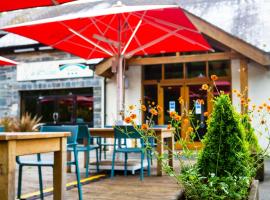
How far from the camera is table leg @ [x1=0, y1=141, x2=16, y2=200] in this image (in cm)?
239

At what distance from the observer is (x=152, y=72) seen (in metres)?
12.5

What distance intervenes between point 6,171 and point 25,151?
24 cm

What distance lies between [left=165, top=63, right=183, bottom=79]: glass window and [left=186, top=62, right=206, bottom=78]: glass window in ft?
0.84

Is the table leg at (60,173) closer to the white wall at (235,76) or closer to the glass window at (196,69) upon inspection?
the white wall at (235,76)

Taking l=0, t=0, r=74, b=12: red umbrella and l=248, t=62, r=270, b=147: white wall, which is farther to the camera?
l=248, t=62, r=270, b=147: white wall

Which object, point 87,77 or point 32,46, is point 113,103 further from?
point 32,46

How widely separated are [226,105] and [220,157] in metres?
0.38

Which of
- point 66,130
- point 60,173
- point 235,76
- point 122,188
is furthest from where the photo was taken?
point 235,76

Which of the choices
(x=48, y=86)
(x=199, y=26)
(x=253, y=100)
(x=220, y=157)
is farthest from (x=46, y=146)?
(x=48, y=86)

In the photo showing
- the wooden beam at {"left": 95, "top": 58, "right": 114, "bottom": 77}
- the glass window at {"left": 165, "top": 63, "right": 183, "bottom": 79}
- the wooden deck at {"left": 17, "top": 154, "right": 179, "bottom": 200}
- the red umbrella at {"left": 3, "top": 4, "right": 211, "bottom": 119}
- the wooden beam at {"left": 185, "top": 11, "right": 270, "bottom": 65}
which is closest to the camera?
the wooden deck at {"left": 17, "top": 154, "right": 179, "bottom": 200}

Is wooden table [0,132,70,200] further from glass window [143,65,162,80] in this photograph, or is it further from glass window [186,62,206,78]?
glass window [143,65,162,80]

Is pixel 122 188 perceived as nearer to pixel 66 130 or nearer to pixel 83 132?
pixel 83 132

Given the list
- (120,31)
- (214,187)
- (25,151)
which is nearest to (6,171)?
(25,151)

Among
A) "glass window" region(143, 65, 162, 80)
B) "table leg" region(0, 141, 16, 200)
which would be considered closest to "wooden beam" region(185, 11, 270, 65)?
"glass window" region(143, 65, 162, 80)
